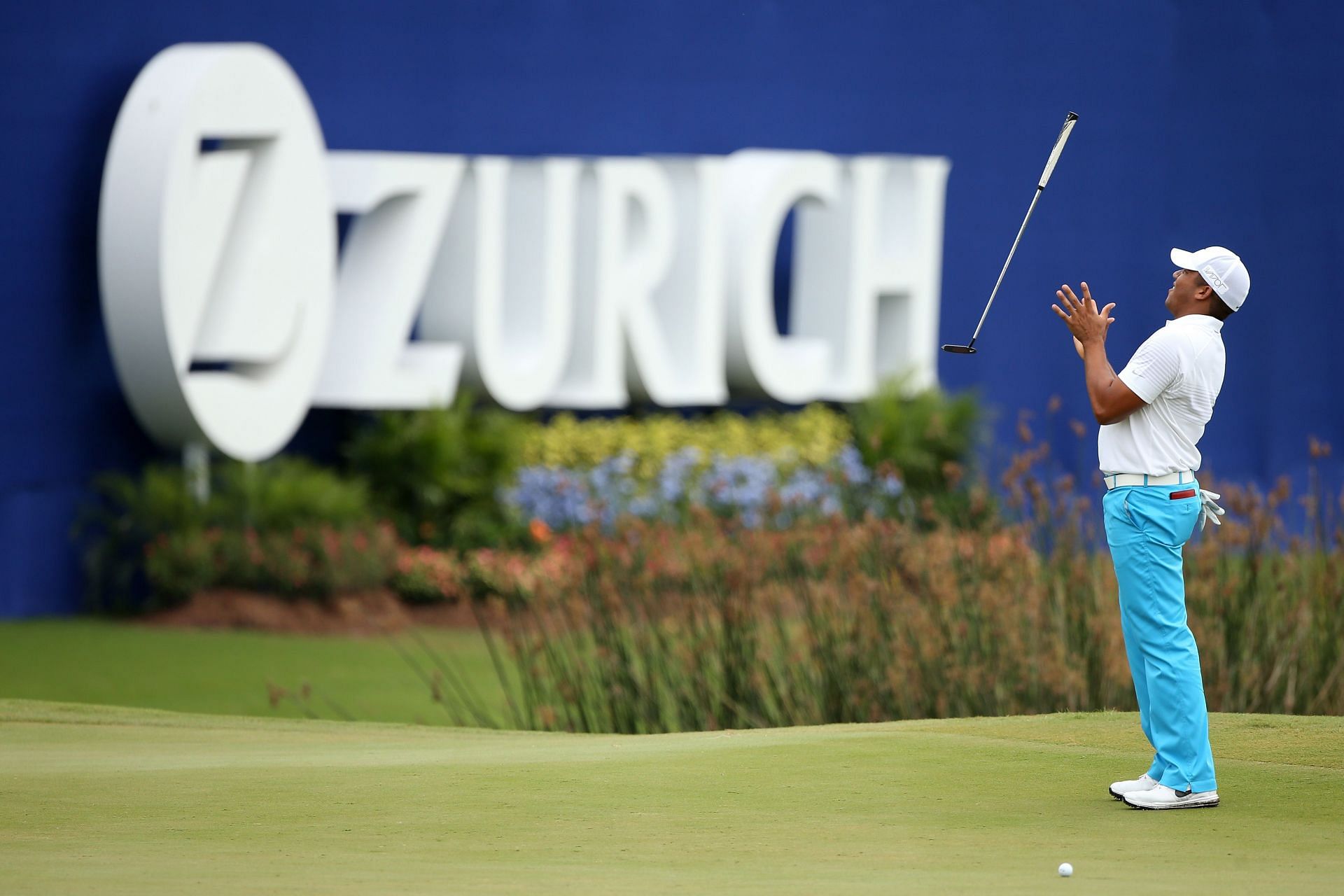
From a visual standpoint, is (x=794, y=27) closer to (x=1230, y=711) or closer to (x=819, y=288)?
(x=819, y=288)

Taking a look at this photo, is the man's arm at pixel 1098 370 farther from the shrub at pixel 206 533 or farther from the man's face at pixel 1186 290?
the shrub at pixel 206 533

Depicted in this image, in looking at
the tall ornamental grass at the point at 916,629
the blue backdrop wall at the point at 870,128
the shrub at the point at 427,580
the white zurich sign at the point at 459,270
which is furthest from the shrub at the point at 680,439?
the tall ornamental grass at the point at 916,629

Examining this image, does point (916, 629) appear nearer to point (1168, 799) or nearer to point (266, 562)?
point (1168, 799)

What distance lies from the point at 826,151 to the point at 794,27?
1070mm

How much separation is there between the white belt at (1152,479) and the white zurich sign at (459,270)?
734 centimetres

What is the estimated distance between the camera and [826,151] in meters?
16.6

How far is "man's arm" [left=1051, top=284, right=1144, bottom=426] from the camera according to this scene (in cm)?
479

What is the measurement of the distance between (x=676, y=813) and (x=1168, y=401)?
1588 millimetres

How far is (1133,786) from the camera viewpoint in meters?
4.84

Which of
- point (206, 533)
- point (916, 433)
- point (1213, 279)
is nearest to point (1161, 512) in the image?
point (1213, 279)

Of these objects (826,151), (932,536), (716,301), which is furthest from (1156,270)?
(932,536)

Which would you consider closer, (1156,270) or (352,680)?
(352,680)

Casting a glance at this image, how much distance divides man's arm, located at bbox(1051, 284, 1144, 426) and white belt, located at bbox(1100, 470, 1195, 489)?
0.14 metres

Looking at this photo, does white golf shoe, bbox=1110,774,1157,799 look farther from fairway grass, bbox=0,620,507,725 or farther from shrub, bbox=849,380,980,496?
shrub, bbox=849,380,980,496
